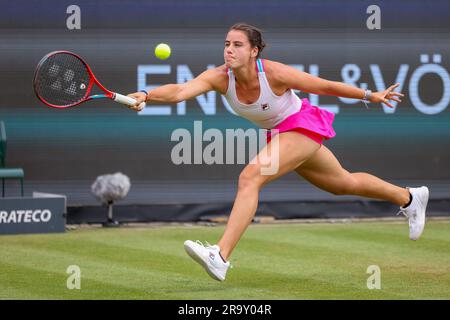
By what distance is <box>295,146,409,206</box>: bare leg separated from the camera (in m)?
6.86

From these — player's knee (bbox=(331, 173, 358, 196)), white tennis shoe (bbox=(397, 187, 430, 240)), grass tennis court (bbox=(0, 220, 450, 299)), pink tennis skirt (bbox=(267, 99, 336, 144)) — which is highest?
pink tennis skirt (bbox=(267, 99, 336, 144))

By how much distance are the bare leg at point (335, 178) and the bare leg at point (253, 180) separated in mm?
188

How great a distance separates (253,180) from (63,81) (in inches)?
60.7

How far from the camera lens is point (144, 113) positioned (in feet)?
35.7

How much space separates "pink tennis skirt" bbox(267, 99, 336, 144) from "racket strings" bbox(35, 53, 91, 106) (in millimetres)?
1352

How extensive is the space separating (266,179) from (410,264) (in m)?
1.96

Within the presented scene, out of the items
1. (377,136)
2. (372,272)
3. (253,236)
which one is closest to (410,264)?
(372,272)

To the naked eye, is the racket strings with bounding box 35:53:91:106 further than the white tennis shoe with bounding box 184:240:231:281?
Yes

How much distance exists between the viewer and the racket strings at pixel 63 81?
6.77 meters

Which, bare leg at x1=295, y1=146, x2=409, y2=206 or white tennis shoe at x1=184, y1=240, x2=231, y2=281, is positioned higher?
bare leg at x1=295, y1=146, x2=409, y2=206

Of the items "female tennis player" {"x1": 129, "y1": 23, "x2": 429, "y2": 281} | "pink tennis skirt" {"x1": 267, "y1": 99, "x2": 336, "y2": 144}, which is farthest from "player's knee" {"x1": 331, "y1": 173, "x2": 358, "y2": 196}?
"pink tennis skirt" {"x1": 267, "y1": 99, "x2": 336, "y2": 144}

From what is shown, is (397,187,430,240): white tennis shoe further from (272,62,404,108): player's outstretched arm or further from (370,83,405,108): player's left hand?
(272,62,404,108): player's outstretched arm

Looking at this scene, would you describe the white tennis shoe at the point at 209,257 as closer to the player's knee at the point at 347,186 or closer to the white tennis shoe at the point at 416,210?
the player's knee at the point at 347,186

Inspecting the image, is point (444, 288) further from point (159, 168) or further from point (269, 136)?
point (159, 168)
